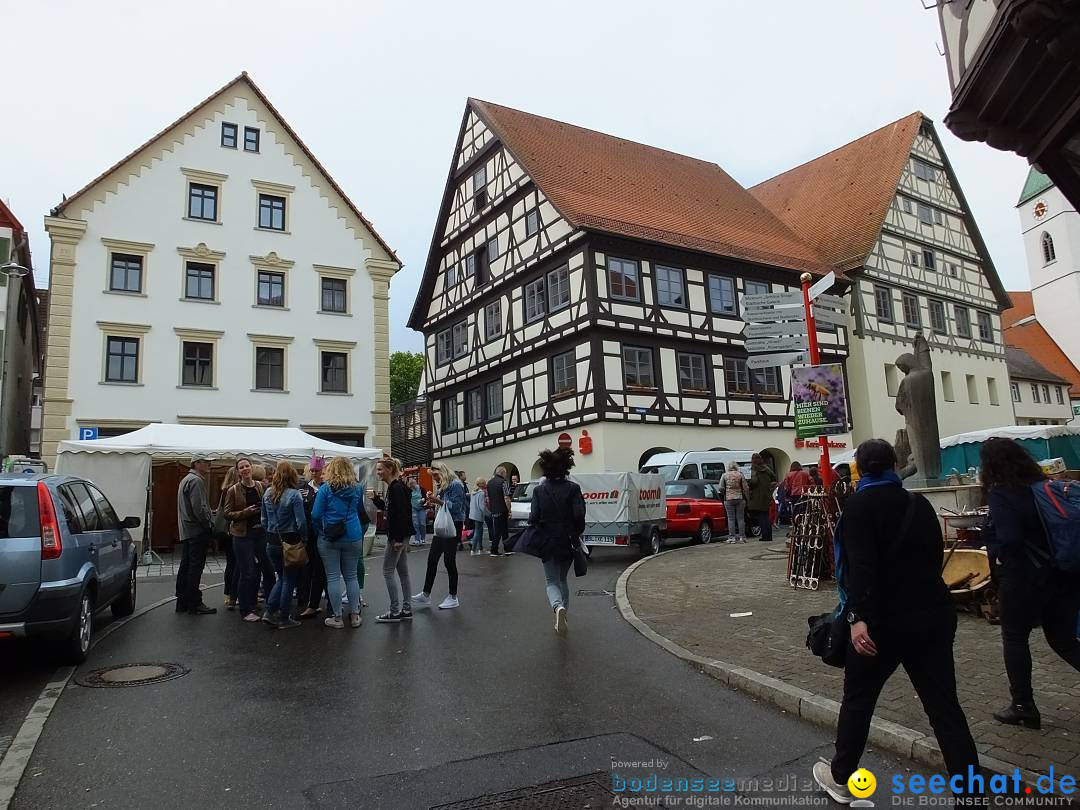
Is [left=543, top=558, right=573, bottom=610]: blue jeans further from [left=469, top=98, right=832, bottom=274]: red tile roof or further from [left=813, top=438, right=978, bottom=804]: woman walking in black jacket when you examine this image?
[left=469, top=98, right=832, bottom=274]: red tile roof

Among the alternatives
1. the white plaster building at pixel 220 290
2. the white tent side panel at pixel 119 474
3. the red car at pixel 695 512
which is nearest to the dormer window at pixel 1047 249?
the white plaster building at pixel 220 290

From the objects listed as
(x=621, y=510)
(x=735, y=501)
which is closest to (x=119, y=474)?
(x=621, y=510)

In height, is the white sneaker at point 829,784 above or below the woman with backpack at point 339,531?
below

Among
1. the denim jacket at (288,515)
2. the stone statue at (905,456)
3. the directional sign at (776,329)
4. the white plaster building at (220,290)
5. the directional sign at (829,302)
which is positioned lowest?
the denim jacket at (288,515)

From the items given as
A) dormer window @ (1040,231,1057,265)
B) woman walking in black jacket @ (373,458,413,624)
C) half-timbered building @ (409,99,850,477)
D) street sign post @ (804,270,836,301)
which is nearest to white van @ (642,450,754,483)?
half-timbered building @ (409,99,850,477)

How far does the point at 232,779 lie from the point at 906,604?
11.5 feet

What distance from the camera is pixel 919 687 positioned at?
3564 mm

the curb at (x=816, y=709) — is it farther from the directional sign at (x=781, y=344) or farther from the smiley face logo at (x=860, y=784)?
the directional sign at (x=781, y=344)

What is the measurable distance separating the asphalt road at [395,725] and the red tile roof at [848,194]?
29.8 metres

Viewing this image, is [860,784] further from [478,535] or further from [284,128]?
[284,128]

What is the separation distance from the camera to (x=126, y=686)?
20.4 ft

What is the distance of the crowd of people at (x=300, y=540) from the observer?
8430mm

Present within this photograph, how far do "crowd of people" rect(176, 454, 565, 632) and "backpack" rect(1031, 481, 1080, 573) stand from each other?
6.16 metres

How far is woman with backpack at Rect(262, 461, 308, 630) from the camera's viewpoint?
859cm
